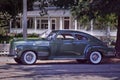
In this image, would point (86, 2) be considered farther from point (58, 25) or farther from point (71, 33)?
point (58, 25)

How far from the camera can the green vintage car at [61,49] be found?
19297 mm

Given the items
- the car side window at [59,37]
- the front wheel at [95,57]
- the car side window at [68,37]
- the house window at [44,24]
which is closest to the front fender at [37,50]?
the car side window at [59,37]

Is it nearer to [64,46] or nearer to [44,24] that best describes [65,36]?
[64,46]

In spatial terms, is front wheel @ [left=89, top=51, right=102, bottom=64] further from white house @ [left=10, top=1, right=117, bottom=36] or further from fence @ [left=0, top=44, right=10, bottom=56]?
white house @ [left=10, top=1, right=117, bottom=36]

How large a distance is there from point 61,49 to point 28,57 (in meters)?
1.65

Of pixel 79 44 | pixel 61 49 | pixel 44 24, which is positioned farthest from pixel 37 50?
pixel 44 24

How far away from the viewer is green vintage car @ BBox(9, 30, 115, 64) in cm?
1930

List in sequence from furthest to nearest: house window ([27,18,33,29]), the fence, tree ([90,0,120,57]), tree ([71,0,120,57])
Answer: house window ([27,18,33,29]), the fence, tree ([71,0,120,57]), tree ([90,0,120,57])

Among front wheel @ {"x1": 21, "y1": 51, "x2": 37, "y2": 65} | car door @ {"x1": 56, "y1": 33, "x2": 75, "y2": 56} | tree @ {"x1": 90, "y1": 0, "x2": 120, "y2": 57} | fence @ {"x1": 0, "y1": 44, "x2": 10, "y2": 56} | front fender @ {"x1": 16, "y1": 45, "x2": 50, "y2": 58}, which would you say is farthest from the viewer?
fence @ {"x1": 0, "y1": 44, "x2": 10, "y2": 56}

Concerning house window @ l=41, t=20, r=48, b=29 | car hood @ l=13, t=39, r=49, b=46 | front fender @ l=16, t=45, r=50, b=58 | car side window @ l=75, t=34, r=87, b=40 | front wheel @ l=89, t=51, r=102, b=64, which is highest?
house window @ l=41, t=20, r=48, b=29

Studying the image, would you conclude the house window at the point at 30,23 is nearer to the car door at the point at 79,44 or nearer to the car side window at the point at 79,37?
the car side window at the point at 79,37

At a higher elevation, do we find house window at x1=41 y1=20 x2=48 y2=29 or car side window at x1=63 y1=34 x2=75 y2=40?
house window at x1=41 y1=20 x2=48 y2=29

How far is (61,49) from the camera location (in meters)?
19.7

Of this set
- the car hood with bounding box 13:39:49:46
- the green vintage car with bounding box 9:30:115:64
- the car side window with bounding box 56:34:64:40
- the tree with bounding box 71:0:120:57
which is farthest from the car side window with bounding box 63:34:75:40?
the tree with bounding box 71:0:120:57
